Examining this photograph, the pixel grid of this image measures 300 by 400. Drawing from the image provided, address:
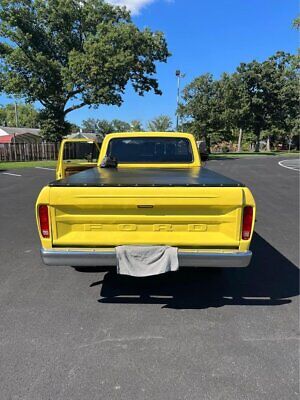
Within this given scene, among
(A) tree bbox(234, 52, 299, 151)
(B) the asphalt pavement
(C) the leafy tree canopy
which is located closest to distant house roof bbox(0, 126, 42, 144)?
(C) the leafy tree canopy

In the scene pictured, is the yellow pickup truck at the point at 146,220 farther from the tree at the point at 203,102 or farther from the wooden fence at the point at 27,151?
the tree at the point at 203,102

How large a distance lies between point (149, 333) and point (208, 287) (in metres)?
1.28

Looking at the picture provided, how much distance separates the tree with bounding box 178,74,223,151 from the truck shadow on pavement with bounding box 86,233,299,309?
50.9 meters

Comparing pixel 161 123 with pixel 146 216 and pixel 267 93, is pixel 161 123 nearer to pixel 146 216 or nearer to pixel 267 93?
pixel 267 93

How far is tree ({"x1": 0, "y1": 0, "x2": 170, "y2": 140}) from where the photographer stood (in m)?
30.8

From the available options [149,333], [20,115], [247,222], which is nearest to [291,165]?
[247,222]

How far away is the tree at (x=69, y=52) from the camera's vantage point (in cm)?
3080

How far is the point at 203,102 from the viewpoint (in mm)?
54531

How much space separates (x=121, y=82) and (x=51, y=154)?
32.4 ft

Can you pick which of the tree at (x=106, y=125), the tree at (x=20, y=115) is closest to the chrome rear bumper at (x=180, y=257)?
the tree at (x=20, y=115)

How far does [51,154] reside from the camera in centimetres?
3572

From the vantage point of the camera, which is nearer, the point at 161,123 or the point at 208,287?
the point at 208,287

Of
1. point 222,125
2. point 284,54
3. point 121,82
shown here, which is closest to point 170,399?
point 121,82

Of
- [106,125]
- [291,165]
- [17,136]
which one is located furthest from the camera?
[106,125]
